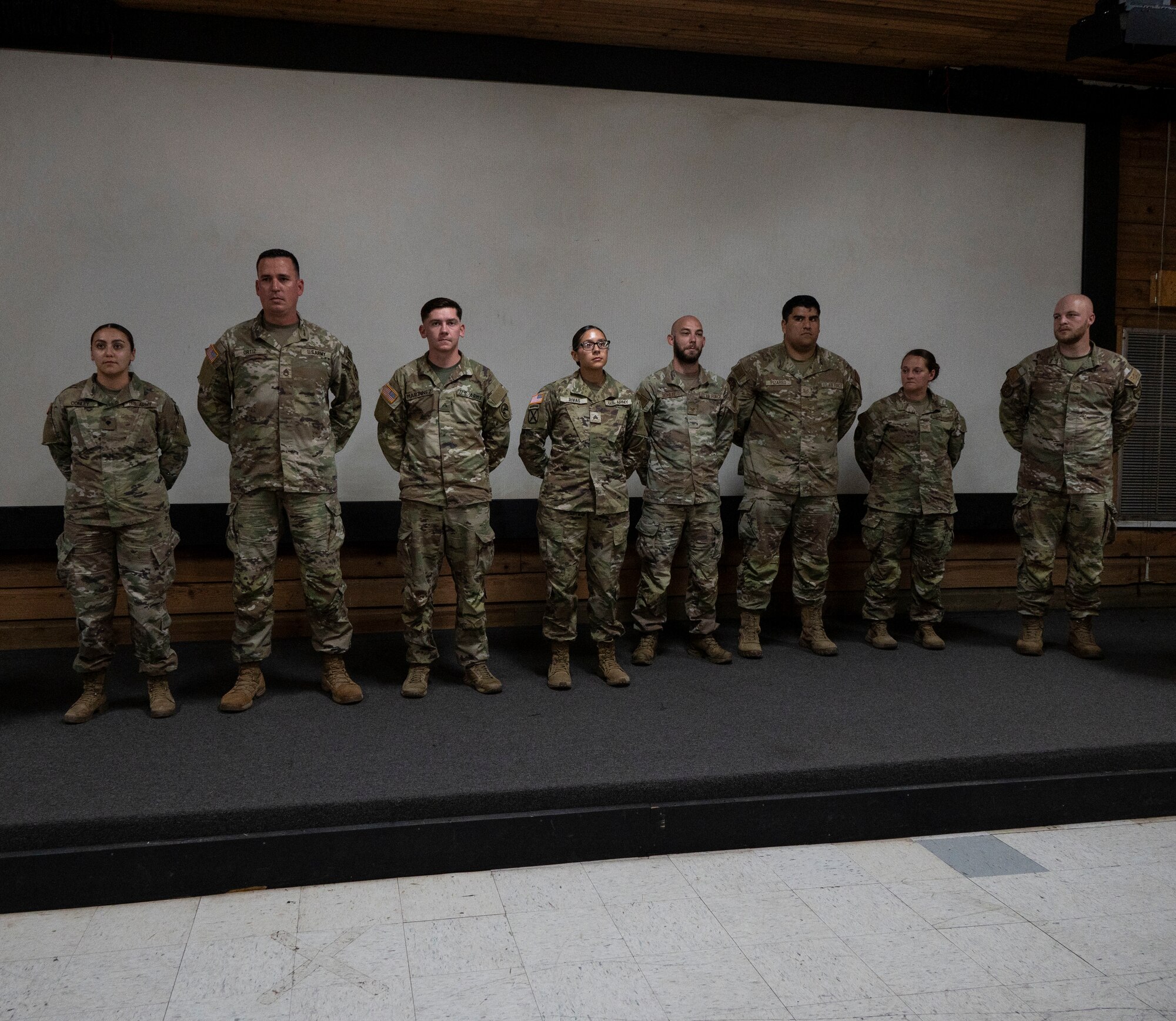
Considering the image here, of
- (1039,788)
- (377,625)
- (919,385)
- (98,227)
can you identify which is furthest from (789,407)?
(98,227)

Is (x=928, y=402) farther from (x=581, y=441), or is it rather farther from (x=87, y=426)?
(x=87, y=426)

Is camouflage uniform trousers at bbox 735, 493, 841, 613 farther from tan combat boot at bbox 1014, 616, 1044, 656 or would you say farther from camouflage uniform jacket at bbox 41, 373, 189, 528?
camouflage uniform jacket at bbox 41, 373, 189, 528

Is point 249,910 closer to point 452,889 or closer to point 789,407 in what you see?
point 452,889

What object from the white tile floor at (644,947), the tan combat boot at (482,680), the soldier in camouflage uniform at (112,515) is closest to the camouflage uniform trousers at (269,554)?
the soldier in camouflage uniform at (112,515)

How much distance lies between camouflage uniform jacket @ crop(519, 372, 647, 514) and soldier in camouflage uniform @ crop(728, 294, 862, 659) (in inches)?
27.8

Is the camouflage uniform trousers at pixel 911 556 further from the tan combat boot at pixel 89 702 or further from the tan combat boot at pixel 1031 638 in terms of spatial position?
the tan combat boot at pixel 89 702

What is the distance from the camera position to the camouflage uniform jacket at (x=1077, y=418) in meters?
4.23

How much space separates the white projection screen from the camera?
162 inches

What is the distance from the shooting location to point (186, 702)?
3543mm

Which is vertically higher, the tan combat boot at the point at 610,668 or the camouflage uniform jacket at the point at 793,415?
the camouflage uniform jacket at the point at 793,415

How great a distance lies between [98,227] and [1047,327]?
4684 millimetres

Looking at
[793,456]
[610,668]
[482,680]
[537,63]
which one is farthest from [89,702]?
[537,63]

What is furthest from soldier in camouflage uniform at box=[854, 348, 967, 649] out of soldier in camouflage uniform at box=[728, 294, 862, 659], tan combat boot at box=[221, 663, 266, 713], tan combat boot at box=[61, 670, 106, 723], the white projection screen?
tan combat boot at box=[61, 670, 106, 723]

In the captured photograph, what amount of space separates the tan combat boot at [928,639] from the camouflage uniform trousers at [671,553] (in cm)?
106
